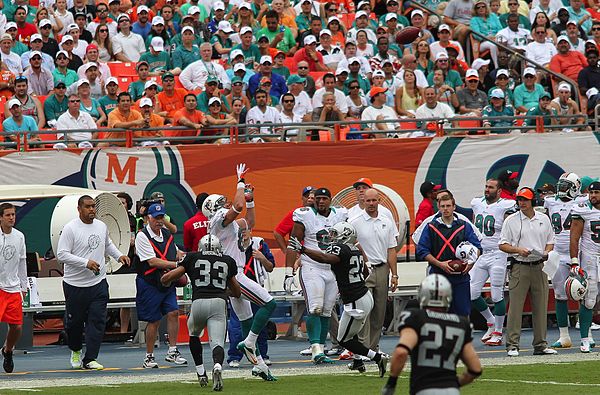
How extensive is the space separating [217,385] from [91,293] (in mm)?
3560

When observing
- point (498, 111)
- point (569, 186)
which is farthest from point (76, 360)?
point (498, 111)

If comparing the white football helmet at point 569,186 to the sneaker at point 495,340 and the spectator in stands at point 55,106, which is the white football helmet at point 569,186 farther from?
the spectator in stands at point 55,106

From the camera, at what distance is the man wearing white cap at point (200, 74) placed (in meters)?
23.3

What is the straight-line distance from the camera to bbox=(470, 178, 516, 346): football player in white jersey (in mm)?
17438

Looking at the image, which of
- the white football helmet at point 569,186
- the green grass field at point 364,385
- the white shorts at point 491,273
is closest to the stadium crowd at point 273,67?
the white shorts at point 491,273

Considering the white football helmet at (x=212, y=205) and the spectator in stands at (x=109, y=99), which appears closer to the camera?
the white football helmet at (x=212, y=205)

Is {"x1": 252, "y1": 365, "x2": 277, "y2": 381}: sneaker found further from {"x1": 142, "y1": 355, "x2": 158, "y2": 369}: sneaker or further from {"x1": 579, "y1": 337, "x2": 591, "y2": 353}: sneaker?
{"x1": 579, "y1": 337, "x2": 591, "y2": 353}: sneaker

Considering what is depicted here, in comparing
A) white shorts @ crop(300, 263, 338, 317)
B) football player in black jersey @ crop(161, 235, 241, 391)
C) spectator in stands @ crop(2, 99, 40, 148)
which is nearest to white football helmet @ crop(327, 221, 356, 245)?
white shorts @ crop(300, 263, 338, 317)

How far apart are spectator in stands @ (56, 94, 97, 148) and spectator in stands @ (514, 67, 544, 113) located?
797cm

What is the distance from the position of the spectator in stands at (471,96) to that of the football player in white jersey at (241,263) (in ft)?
32.9

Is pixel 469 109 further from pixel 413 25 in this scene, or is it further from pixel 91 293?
pixel 91 293

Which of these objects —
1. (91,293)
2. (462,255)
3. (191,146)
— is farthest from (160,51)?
(462,255)

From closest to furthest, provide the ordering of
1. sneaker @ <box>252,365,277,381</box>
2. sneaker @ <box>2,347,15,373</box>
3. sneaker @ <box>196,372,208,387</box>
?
sneaker @ <box>196,372,208,387</box> → sneaker @ <box>252,365,277,381</box> → sneaker @ <box>2,347,15,373</box>

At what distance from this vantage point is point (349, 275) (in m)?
14.4
